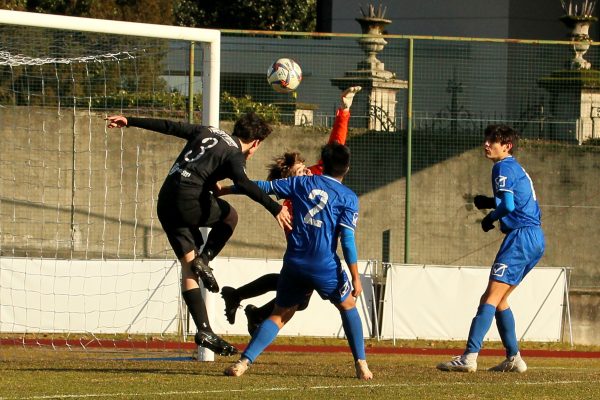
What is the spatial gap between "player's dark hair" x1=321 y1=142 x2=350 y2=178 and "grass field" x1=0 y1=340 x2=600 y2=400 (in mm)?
1622

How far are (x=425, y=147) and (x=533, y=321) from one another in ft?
10.2

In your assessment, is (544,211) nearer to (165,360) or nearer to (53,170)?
(53,170)

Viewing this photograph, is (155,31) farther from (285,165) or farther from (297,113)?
(297,113)

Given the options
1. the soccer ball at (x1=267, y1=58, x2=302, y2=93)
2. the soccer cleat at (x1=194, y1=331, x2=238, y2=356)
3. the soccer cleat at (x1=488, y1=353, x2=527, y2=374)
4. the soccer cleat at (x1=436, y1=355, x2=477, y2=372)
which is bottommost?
the soccer cleat at (x1=488, y1=353, x2=527, y2=374)

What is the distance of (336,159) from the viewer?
30.9 ft

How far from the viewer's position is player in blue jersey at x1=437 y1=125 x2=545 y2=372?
1049 centimetres

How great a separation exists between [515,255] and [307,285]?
2.13 meters

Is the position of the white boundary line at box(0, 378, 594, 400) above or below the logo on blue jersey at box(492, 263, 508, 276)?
below

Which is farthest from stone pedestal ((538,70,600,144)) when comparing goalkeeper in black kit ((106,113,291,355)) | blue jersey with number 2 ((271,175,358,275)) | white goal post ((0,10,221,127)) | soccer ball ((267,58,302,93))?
blue jersey with number 2 ((271,175,358,275))

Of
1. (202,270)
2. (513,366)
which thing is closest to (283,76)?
(202,270)

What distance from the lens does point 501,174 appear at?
34.5ft

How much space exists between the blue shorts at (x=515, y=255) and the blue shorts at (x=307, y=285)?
1.75 meters

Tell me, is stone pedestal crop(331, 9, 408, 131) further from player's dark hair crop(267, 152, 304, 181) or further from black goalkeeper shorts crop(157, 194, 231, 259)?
black goalkeeper shorts crop(157, 194, 231, 259)

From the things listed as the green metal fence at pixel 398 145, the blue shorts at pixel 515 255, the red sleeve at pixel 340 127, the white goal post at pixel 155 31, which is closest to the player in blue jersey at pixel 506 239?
the blue shorts at pixel 515 255
